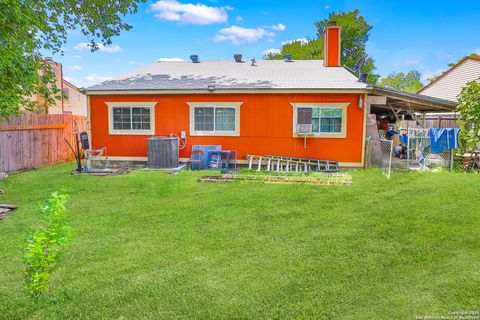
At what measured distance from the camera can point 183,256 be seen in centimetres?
400

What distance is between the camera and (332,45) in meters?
13.5

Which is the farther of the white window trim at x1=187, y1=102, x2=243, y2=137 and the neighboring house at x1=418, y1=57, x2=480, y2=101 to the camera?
the neighboring house at x1=418, y1=57, x2=480, y2=101

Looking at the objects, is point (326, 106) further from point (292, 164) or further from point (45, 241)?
point (45, 241)

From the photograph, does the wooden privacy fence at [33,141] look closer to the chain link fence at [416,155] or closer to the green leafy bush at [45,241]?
the green leafy bush at [45,241]

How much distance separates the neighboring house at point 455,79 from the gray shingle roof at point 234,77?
14.4 meters

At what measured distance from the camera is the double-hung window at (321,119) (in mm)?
10109

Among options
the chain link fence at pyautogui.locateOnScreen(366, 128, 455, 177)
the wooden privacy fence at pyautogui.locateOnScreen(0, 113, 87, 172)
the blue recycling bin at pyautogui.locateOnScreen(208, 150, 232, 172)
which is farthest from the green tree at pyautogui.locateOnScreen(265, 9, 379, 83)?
the wooden privacy fence at pyautogui.locateOnScreen(0, 113, 87, 172)

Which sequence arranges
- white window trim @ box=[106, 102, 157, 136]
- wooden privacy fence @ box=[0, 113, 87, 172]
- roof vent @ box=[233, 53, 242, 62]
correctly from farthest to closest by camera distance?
roof vent @ box=[233, 53, 242, 62] < white window trim @ box=[106, 102, 157, 136] < wooden privacy fence @ box=[0, 113, 87, 172]

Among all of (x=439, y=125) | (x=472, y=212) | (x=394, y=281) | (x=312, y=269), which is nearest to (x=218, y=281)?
(x=312, y=269)

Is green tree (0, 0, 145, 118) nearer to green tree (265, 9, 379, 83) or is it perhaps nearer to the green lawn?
the green lawn

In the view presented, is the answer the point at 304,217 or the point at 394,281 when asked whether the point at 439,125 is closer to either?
the point at 304,217

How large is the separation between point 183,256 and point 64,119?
11.0m

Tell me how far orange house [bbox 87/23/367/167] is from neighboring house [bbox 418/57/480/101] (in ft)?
53.1

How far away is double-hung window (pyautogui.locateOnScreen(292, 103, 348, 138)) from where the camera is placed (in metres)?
10.1
